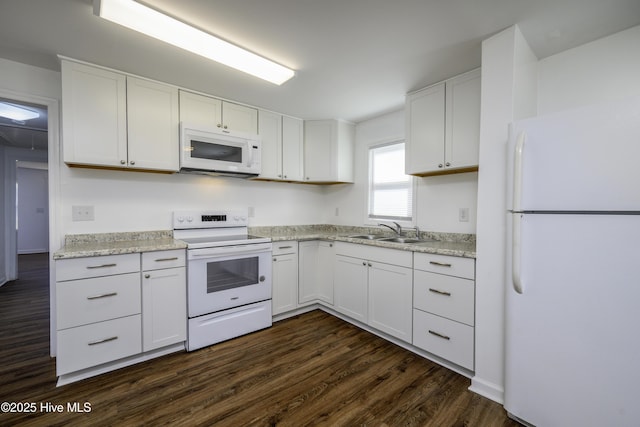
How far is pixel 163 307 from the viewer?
2.22 m

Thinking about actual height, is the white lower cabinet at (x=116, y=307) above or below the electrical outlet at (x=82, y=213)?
below

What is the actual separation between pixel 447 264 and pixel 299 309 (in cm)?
179

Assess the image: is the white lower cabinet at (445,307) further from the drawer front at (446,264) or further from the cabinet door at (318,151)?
the cabinet door at (318,151)

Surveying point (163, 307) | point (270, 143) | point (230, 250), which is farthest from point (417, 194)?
point (163, 307)

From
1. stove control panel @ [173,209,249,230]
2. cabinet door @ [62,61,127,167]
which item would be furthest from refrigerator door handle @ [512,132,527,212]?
cabinet door @ [62,61,127,167]

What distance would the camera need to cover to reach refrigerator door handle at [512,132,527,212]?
1.51m

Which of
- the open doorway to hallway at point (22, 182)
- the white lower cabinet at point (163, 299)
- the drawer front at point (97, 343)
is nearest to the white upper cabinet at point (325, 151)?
the white lower cabinet at point (163, 299)

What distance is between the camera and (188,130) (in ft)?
8.17

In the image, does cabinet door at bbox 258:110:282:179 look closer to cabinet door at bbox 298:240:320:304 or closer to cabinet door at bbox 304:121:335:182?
cabinet door at bbox 304:121:335:182

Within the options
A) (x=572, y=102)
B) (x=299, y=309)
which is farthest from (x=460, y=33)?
(x=299, y=309)

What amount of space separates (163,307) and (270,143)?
198cm

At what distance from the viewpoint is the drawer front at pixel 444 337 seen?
194 centimetres

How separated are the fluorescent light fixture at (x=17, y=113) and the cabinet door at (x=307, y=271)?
343 cm

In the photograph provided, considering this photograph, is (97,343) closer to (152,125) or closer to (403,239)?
(152,125)
